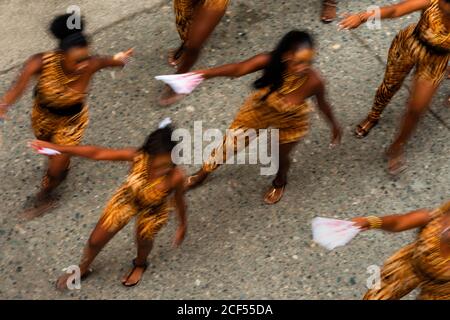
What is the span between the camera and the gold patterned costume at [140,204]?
418cm

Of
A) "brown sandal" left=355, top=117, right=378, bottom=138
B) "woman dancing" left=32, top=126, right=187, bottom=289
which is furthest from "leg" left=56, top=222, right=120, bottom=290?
"brown sandal" left=355, top=117, right=378, bottom=138

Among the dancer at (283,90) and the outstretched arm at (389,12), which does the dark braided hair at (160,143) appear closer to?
the dancer at (283,90)

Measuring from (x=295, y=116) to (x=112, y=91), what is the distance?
1.75m

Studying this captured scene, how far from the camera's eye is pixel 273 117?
15.0 feet

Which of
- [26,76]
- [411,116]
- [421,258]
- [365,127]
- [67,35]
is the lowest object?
[365,127]

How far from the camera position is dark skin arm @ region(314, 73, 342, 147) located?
4496mm

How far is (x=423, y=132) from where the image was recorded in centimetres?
546

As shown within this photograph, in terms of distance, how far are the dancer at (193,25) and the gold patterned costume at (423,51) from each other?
47.1 inches

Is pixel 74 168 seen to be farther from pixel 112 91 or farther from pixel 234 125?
pixel 234 125

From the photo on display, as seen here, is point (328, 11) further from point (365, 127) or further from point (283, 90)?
point (283, 90)

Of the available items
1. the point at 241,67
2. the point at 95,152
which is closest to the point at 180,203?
the point at 95,152

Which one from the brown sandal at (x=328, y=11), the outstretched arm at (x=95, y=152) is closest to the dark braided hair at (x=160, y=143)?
the outstretched arm at (x=95, y=152)

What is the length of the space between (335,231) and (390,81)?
166 cm

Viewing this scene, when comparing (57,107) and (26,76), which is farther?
(57,107)
